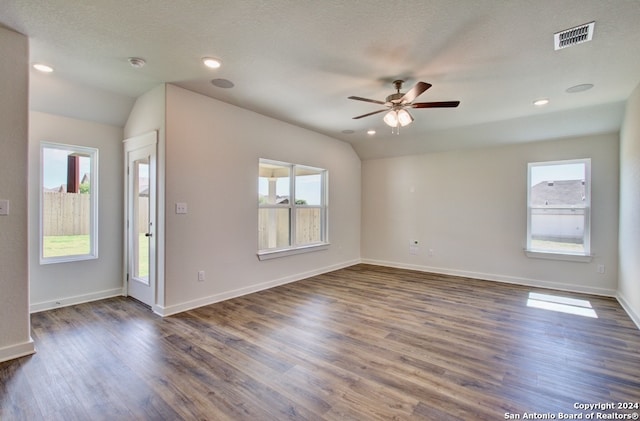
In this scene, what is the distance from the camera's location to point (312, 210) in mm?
5910

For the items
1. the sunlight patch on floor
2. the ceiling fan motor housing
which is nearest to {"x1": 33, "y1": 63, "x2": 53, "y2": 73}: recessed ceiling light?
the ceiling fan motor housing

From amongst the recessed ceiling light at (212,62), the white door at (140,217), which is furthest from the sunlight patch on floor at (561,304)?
the white door at (140,217)

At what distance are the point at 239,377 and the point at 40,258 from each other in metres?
3.17

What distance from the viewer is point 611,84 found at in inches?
130

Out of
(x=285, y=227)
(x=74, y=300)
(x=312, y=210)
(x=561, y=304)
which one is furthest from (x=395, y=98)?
(x=74, y=300)

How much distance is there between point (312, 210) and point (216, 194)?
2.26 meters

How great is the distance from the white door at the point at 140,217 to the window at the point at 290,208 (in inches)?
59.1

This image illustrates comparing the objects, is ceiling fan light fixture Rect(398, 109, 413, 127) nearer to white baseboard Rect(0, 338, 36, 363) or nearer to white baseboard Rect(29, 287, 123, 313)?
white baseboard Rect(0, 338, 36, 363)

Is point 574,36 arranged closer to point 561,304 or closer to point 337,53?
point 337,53

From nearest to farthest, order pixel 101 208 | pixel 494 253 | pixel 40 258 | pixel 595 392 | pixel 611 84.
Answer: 1. pixel 595 392
2. pixel 611 84
3. pixel 40 258
4. pixel 101 208
5. pixel 494 253

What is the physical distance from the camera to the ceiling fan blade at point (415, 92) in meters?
2.72

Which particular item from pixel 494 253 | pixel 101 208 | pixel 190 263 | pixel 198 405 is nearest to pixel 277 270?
pixel 190 263

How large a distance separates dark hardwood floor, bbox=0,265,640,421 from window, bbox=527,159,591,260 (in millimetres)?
1103

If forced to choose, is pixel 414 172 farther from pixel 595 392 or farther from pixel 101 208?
pixel 101 208
